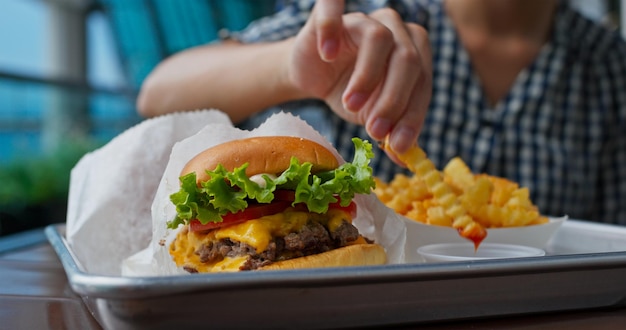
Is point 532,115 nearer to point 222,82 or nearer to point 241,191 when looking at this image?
point 222,82

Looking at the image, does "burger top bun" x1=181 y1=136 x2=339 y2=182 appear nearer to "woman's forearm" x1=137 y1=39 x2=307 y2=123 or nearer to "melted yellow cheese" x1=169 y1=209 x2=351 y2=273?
"melted yellow cheese" x1=169 y1=209 x2=351 y2=273

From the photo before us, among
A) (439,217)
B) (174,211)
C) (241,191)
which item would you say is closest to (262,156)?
(241,191)

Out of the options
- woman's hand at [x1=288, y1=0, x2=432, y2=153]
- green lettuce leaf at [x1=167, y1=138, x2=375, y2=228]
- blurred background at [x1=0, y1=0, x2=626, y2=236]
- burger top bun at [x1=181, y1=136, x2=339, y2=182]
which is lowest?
blurred background at [x1=0, y1=0, x2=626, y2=236]

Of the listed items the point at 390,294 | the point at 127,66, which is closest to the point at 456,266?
the point at 390,294

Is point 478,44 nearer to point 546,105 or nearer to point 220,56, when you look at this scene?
point 546,105

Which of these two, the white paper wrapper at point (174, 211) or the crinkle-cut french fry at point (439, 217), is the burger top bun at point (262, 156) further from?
the crinkle-cut french fry at point (439, 217)

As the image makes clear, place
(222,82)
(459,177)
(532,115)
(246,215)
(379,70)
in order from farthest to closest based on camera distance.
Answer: (532,115)
(222,82)
(459,177)
(379,70)
(246,215)

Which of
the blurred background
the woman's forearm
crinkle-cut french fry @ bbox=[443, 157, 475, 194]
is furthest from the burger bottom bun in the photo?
the blurred background
